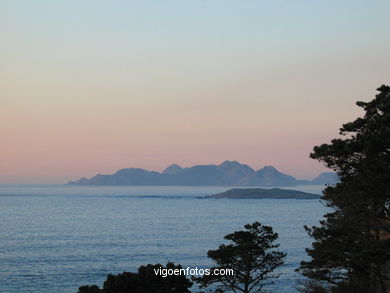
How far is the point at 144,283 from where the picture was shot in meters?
29.5

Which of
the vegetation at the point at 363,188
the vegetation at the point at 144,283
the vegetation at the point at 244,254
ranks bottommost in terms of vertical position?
the vegetation at the point at 144,283

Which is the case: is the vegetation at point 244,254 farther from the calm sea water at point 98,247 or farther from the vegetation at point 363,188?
the calm sea water at point 98,247

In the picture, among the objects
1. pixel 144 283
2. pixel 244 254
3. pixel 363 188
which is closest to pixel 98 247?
pixel 144 283

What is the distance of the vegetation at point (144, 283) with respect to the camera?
94.6ft

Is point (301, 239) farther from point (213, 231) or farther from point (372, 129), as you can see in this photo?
point (372, 129)

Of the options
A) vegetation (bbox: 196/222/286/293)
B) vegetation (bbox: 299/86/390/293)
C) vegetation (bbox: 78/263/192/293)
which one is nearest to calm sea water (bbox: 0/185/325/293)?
vegetation (bbox: 196/222/286/293)

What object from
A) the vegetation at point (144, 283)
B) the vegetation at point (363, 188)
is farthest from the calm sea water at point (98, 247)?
the vegetation at point (363, 188)

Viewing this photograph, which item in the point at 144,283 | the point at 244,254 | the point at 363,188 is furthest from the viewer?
the point at 244,254

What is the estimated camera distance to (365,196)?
71.1 ft

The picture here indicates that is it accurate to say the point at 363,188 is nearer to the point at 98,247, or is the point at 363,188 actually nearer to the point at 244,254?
the point at 244,254

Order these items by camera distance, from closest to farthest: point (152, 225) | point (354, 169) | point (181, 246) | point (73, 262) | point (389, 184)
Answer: point (389, 184) → point (354, 169) → point (73, 262) → point (181, 246) → point (152, 225)

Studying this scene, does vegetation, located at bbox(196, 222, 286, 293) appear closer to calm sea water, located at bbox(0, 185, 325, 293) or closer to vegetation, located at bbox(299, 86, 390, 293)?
vegetation, located at bbox(299, 86, 390, 293)

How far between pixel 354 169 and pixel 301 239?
88073mm

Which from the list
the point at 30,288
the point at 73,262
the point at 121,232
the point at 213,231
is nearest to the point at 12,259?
the point at 73,262
